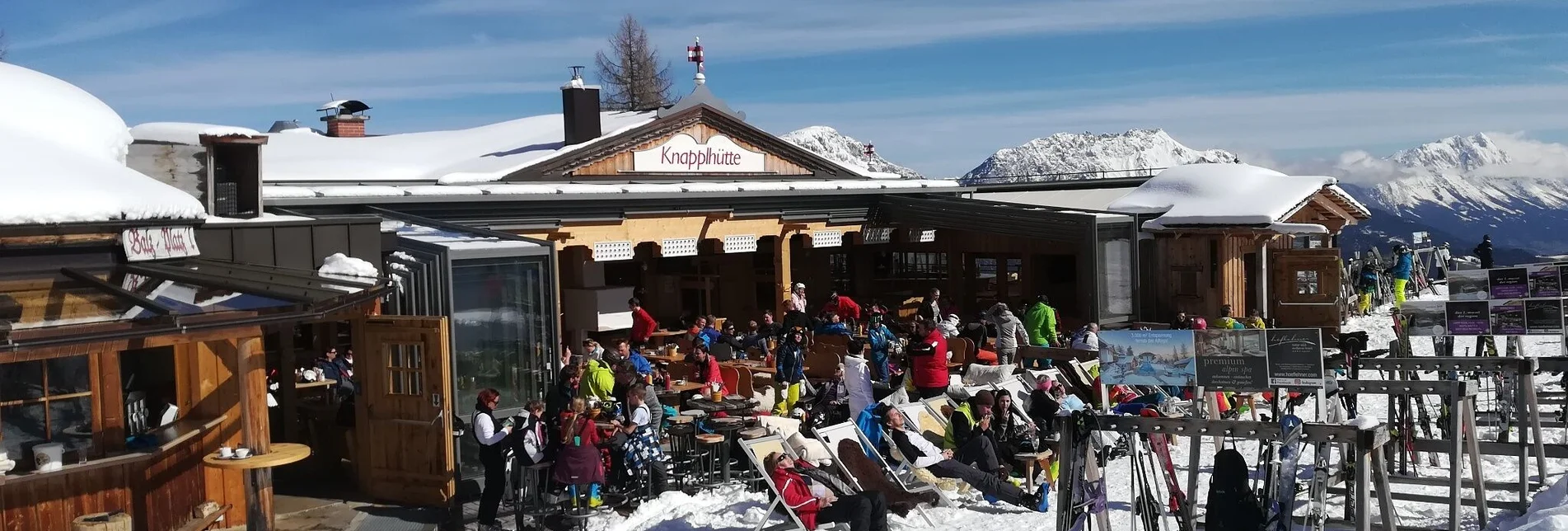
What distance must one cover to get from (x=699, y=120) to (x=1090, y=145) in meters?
94.6

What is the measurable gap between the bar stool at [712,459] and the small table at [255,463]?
3.29 metres

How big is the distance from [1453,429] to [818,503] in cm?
427

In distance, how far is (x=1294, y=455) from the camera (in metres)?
7.50

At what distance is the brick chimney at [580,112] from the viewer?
1883 centimetres

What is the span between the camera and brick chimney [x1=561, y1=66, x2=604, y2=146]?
18.8 meters

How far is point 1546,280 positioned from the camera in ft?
38.4

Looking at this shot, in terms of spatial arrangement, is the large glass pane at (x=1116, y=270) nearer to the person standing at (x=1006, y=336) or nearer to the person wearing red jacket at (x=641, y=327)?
the person standing at (x=1006, y=336)

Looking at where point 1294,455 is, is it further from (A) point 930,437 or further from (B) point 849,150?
(B) point 849,150

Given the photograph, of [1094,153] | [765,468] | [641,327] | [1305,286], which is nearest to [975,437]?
[765,468]

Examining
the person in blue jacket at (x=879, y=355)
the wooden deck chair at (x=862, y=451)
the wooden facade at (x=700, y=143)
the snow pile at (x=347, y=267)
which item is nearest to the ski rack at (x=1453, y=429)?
the wooden deck chair at (x=862, y=451)

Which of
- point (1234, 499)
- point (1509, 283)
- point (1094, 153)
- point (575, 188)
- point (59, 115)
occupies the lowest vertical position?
point (1234, 499)

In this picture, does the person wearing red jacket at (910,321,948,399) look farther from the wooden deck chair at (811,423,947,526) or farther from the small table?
the small table

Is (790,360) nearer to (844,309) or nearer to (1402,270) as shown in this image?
(844,309)

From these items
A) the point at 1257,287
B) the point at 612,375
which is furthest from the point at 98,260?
the point at 1257,287
